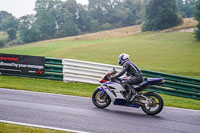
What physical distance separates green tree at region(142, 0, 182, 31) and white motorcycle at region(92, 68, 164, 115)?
238 feet

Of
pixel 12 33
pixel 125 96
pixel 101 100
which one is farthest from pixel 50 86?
pixel 12 33

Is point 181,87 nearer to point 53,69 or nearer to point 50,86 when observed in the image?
point 50,86

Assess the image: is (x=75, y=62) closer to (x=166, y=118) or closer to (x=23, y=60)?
(x=23, y=60)

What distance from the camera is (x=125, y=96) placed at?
850 centimetres

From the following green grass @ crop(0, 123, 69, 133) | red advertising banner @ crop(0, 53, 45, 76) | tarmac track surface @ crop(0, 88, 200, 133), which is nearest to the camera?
green grass @ crop(0, 123, 69, 133)

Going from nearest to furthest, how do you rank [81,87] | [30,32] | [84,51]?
[81,87], [84,51], [30,32]

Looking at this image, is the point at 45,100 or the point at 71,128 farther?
the point at 45,100

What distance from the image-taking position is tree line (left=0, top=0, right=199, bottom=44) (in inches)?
3204

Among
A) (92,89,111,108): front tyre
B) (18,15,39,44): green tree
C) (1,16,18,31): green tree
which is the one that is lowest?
(92,89,111,108): front tyre

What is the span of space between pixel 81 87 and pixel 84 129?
23.3 feet

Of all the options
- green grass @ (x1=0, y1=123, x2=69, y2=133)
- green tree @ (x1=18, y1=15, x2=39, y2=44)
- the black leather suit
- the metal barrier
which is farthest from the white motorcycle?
green tree @ (x1=18, y1=15, x2=39, y2=44)

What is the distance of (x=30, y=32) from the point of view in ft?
310

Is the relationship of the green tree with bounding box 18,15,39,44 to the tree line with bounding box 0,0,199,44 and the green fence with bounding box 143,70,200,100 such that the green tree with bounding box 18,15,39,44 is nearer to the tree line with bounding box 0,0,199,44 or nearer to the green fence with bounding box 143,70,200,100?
the tree line with bounding box 0,0,199,44

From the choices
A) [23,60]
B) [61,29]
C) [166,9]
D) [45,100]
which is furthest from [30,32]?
[45,100]
